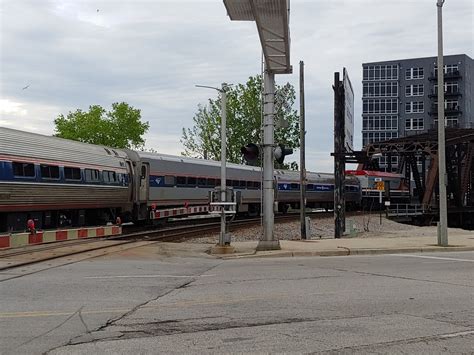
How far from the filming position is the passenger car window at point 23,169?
62.8 feet

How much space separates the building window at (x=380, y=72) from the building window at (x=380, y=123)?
6.60 m

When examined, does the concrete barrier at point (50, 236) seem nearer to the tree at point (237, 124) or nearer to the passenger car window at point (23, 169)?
the passenger car window at point (23, 169)

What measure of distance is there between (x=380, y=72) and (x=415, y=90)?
657 centimetres

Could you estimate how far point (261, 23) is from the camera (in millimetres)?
16234

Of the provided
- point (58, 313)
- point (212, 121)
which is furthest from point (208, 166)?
point (212, 121)

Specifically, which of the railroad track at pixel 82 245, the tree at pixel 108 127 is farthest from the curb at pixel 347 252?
the tree at pixel 108 127

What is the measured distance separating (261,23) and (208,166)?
62.1ft

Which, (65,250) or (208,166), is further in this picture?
(208,166)

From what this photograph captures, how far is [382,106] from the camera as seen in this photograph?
3898 inches

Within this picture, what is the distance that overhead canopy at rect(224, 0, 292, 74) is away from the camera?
15.6m

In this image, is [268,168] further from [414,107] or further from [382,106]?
[414,107]

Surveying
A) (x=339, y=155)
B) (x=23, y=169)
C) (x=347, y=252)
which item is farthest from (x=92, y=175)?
(x=339, y=155)

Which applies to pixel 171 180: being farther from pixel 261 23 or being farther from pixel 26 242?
pixel 261 23

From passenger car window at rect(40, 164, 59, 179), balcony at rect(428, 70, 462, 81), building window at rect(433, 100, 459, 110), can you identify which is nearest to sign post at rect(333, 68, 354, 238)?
passenger car window at rect(40, 164, 59, 179)
